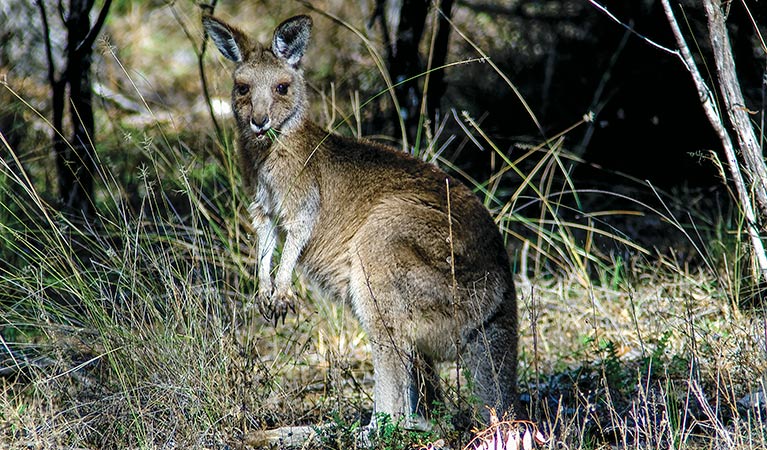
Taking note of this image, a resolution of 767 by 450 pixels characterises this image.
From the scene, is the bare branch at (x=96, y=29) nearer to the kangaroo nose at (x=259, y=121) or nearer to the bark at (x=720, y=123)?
the kangaroo nose at (x=259, y=121)

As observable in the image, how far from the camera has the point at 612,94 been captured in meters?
6.56

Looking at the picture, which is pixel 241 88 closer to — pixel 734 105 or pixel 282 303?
pixel 282 303

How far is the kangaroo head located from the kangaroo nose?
0.03 metres

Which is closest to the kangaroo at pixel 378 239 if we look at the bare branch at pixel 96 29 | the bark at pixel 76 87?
the bare branch at pixel 96 29

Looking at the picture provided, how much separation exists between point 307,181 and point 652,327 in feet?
6.73

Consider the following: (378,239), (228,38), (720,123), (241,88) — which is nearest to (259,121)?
(241,88)

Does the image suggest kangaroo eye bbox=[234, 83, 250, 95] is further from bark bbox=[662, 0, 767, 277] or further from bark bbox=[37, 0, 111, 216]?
bark bbox=[662, 0, 767, 277]

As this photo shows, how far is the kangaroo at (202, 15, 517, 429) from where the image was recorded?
3.71 m

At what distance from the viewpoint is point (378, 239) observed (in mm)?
3871

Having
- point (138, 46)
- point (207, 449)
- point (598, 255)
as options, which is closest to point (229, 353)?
point (207, 449)

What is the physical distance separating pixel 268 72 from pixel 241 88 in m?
0.14

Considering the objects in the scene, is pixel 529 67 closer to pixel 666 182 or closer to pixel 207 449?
pixel 666 182

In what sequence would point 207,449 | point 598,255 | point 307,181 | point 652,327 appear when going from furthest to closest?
point 598,255 < point 652,327 < point 307,181 < point 207,449

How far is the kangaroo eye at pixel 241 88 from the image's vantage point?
13.8ft
